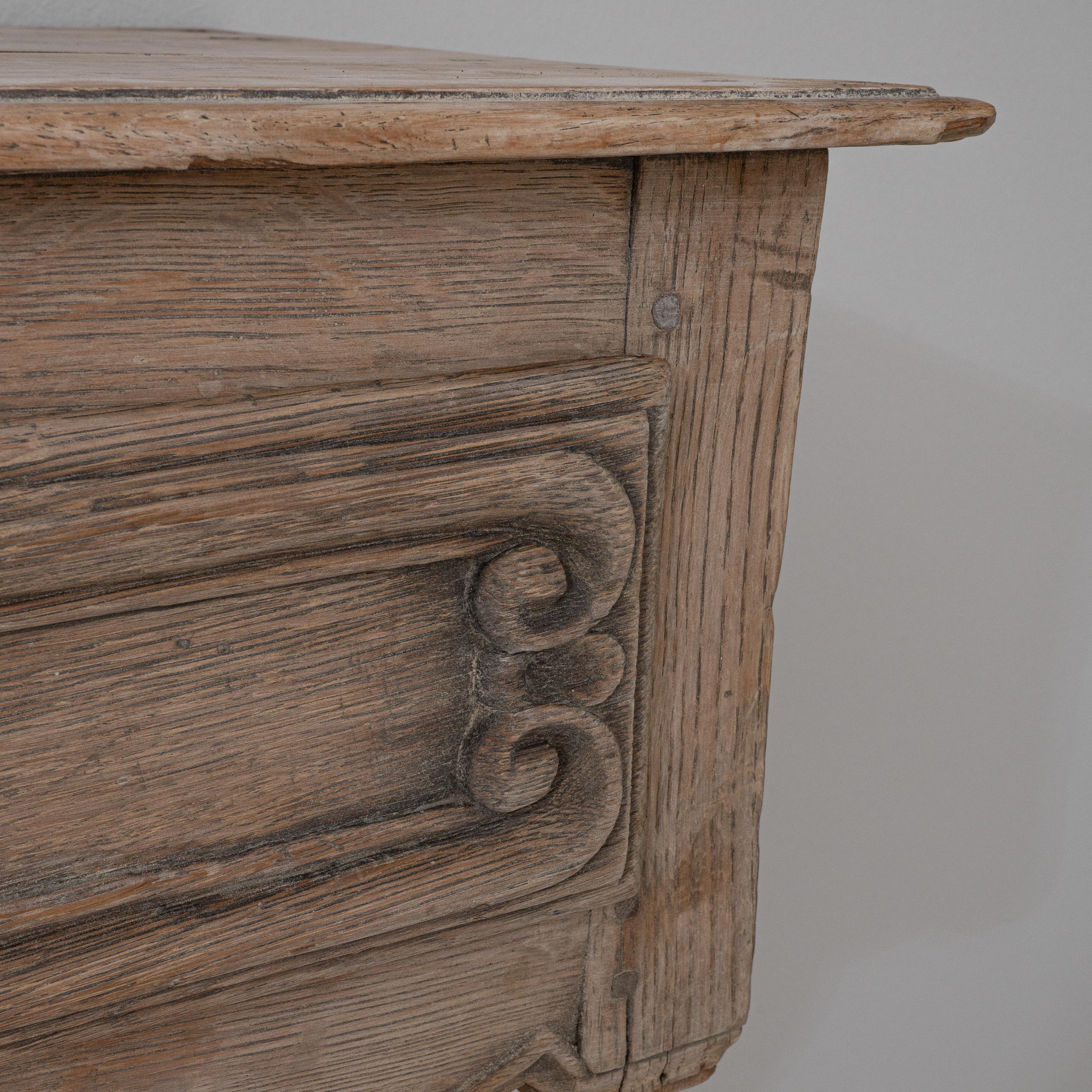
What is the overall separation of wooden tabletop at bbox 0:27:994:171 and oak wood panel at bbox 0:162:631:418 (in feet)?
0.10

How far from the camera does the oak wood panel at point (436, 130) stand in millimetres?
325

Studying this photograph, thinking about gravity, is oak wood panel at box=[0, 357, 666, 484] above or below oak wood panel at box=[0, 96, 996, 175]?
below

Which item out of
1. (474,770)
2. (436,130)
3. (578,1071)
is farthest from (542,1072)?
(436,130)

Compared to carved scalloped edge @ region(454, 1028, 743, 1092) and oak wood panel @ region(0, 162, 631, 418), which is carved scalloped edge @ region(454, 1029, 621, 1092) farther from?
oak wood panel @ region(0, 162, 631, 418)

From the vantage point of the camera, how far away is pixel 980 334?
968 millimetres

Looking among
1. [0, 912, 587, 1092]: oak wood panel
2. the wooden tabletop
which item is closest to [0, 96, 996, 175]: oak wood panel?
the wooden tabletop

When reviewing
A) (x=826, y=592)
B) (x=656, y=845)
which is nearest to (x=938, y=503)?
(x=826, y=592)

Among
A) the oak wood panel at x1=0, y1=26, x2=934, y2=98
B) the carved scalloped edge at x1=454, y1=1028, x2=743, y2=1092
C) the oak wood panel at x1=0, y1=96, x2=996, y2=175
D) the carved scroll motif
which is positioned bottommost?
the carved scalloped edge at x1=454, y1=1028, x2=743, y2=1092

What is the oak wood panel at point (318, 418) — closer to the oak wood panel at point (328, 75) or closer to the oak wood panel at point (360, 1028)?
the oak wood panel at point (328, 75)

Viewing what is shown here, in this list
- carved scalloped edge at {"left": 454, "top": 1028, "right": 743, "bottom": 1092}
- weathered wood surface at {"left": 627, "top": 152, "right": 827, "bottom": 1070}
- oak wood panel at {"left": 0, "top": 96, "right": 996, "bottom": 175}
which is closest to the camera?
oak wood panel at {"left": 0, "top": 96, "right": 996, "bottom": 175}

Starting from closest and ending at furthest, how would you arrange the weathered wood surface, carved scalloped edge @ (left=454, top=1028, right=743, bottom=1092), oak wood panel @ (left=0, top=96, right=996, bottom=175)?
oak wood panel @ (left=0, top=96, right=996, bottom=175)
the weathered wood surface
carved scalloped edge @ (left=454, top=1028, right=743, bottom=1092)

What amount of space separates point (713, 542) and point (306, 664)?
0.18 meters

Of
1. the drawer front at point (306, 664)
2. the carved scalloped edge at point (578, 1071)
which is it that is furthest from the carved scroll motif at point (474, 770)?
the carved scalloped edge at point (578, 1071)

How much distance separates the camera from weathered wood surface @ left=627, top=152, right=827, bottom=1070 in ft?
1.49
